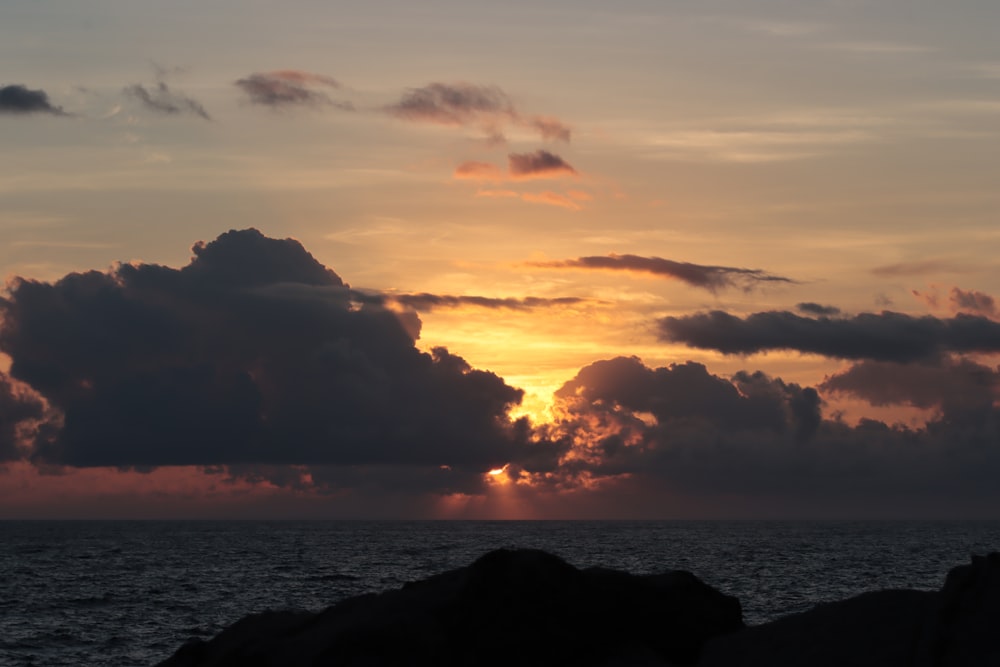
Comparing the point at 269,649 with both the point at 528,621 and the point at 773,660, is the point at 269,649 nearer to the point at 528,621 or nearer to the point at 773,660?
the point at 528,621

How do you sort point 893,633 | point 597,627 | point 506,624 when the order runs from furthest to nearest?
point 597,627
point 506,624
point 893,633

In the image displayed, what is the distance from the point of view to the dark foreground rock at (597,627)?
1792cm

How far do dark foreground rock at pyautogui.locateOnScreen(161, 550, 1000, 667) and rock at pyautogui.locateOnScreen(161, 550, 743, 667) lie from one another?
1.0 inches

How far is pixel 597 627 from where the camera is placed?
21016 mm

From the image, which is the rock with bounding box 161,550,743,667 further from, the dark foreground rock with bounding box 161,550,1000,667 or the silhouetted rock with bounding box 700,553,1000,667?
the silhouetted rock with bounding box 700,553,1000,667

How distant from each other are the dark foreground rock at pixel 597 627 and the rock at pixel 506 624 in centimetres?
2

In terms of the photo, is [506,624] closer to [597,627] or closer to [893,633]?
[597,627]

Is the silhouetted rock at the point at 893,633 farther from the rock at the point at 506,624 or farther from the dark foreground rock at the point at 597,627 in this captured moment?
the rock at the point at 506,624

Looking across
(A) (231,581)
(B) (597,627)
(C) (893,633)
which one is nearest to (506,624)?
(B) (597,627)

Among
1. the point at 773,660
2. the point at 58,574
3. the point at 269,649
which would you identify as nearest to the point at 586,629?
the point at 773,660

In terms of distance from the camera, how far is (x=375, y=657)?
1969 centimetres

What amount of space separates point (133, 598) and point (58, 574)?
3517 cm

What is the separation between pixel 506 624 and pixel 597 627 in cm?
178

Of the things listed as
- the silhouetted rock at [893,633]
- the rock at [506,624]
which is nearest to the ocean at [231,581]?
the rock at [506,624]
